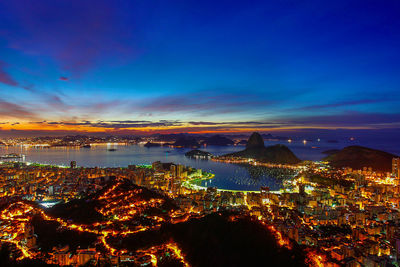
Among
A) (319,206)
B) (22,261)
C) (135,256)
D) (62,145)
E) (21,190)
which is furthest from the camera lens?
(62,145)

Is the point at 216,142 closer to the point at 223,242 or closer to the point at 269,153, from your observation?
the point at 269,153

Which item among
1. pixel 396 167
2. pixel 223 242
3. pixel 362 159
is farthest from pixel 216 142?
pixel 223 242

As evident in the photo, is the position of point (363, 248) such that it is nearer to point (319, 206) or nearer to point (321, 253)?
point (321, 253)

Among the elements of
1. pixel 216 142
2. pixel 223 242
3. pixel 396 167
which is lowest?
pixel 216 142

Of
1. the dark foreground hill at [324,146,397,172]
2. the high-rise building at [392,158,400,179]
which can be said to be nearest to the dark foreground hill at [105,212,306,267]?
the high-rise building at [392,158,400,179]

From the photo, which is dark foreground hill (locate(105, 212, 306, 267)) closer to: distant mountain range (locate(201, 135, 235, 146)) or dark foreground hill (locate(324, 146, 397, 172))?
dark foreground hill (locate(324, 146, 397, 172))

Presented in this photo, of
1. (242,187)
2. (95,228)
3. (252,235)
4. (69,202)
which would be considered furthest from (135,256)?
(242,187)
